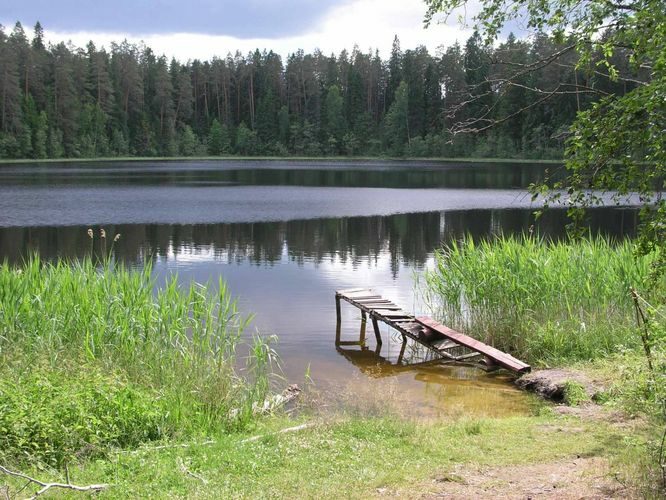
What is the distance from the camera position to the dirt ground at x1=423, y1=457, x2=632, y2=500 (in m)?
5.18

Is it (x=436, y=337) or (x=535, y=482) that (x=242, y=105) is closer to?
(x=436, y=337)

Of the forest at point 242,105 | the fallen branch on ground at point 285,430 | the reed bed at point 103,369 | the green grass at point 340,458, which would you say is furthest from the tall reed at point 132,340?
the forest at point 242,105

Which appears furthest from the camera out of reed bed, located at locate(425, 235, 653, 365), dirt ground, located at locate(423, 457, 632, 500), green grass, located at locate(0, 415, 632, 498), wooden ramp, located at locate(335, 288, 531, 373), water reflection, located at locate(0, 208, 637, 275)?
water reflection, located at locate(0, 208, 637, 275)

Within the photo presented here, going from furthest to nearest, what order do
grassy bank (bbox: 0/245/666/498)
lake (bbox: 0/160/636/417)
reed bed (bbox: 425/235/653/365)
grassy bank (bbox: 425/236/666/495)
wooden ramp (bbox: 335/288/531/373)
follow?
lake (bbox: 0/160/636/417) → reed bed (bbox: 425/235/653/365) → wooden ramp (bbox: 335/288/531/373) → grassy bank (bbox: 425/236/666/495) → grassy bank (bbox: 0/245/666/498)

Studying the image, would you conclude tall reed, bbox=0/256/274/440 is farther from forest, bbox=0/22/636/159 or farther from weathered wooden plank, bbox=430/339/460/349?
forest, bbox=0/22/636/159

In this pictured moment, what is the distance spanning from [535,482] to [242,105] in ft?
441

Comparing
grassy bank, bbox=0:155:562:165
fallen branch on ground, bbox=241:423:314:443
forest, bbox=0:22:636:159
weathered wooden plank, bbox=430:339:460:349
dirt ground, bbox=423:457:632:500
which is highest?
forest, bbox=0:22:636:159

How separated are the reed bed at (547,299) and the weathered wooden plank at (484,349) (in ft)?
1.91

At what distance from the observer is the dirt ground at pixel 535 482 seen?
518 cm

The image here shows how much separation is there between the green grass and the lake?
1739 mm

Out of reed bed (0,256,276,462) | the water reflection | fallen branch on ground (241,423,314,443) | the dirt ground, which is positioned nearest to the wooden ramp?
reed bed (0,256,276,462)

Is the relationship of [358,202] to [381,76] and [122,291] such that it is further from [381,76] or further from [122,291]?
[381,76]

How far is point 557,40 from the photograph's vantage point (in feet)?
16.6

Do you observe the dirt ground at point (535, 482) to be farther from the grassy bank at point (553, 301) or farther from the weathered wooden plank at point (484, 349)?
the weathered wooden plank at point (484, 349)
